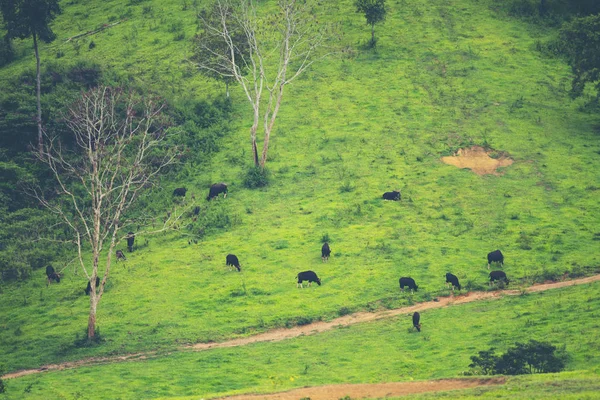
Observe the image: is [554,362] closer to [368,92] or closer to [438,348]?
[438,348]

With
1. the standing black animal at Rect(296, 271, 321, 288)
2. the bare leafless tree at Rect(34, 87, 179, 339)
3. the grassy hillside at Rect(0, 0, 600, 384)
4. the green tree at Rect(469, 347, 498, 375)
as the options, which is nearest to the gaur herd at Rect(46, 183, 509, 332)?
the standing black animal at Rect(296, 271, 321, 288)

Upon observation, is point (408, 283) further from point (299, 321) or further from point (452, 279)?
point (299, 321)

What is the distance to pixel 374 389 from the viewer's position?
30.4 meters

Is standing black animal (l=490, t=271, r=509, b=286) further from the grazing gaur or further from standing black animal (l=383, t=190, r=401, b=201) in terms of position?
the grazing gaur

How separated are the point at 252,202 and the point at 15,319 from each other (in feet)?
57.0

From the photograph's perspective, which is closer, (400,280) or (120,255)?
(400,280)

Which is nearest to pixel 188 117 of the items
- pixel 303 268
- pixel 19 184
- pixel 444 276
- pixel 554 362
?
pixel 19 184

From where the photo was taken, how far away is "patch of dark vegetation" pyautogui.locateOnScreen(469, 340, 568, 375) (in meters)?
30.8

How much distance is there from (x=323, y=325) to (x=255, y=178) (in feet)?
59.6

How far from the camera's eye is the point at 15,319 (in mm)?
41781

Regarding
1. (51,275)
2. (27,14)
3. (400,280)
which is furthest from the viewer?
(27,14)

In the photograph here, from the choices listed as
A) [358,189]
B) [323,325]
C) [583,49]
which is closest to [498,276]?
[323,325]

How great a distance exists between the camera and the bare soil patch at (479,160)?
55312 mm

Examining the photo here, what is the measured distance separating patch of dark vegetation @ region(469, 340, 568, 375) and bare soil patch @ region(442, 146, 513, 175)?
24.8 m
